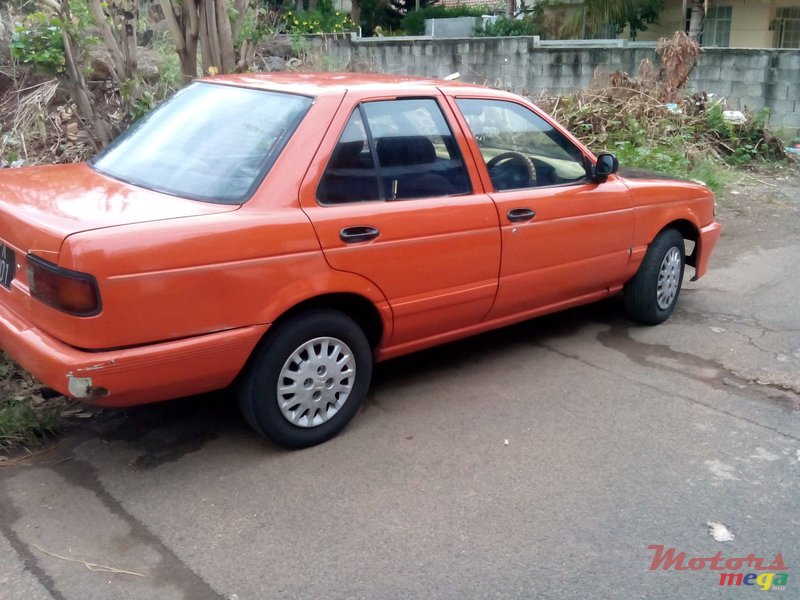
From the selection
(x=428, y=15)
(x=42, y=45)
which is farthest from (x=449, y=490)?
(x=428, y=15)

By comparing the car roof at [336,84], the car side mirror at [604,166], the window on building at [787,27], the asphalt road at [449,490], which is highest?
the window on building at [787,27]

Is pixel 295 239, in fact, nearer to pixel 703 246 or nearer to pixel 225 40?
pixel 703 246

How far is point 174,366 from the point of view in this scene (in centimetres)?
351

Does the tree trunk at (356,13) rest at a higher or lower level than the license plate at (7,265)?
higher

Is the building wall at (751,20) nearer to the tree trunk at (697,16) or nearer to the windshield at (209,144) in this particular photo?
the tree trunk at (697,16)

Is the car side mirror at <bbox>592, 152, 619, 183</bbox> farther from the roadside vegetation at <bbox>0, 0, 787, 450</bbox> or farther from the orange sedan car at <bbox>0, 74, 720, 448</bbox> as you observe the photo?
the roadside vegetation at <bbox>0, 0, 787, 450</bbox>

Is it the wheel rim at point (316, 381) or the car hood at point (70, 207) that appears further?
the wheel rim at point (316, 381)

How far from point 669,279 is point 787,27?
17111 millimetres

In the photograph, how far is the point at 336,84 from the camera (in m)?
4.35

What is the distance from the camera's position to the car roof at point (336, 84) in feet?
14.0

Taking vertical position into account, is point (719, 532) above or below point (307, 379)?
below

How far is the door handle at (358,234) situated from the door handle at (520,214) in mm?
948

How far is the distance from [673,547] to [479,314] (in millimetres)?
1778
